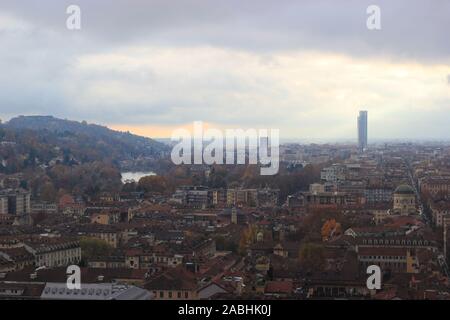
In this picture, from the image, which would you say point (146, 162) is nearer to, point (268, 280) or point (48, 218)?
point (48, 218)

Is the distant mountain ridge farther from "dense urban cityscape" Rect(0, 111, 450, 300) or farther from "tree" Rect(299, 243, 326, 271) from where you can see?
"tree" Rect(299, 243, 326, 271)

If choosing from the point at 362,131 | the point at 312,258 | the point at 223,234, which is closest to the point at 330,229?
the point at 223,234

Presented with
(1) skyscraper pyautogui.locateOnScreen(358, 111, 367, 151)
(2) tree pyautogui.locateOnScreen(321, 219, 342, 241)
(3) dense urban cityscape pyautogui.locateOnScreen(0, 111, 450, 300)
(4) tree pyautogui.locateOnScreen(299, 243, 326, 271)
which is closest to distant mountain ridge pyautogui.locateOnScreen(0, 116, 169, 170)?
(3) dense urban cityscape pyautogui.locateOnScreen(0, 111, 450, 300)

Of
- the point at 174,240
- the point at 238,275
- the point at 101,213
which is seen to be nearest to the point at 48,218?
the point at 101,213

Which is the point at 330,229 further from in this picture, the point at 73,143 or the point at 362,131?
the point at 73,143

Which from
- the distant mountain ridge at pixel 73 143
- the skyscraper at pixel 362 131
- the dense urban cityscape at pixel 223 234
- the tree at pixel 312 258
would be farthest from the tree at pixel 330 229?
the distant mountain ridge at pixel 73 143

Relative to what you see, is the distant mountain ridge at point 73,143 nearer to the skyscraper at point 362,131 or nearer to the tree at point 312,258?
the skyscraper at point 362,131
